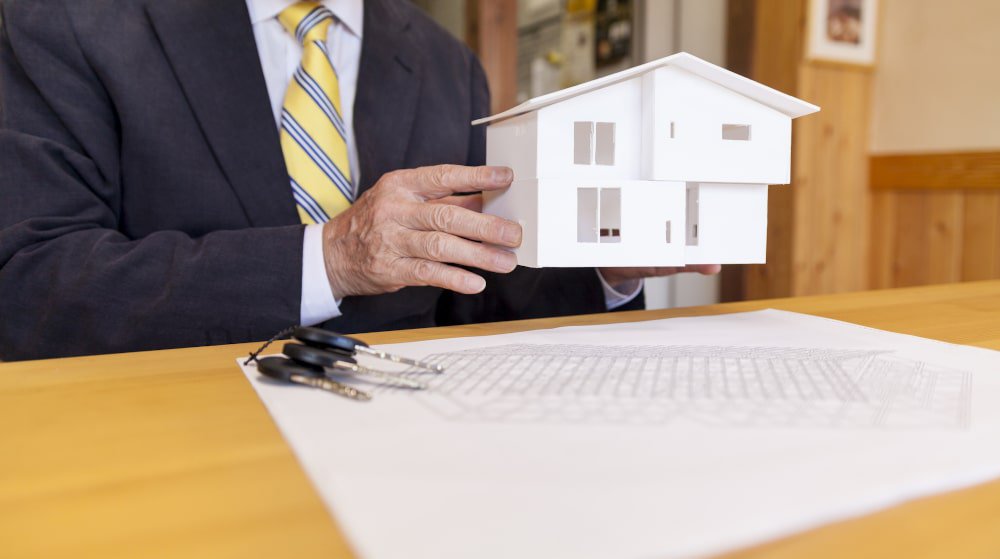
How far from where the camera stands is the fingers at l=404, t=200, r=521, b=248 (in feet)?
2.44

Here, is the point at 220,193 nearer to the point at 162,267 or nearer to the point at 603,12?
the point at 162,267

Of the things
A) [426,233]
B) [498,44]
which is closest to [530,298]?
[426,233]

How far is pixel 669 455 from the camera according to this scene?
0.40m

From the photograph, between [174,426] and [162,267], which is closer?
[174,426]

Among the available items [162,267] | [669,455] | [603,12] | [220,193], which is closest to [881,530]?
[669,455]

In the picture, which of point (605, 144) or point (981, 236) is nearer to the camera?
point (605, 144)

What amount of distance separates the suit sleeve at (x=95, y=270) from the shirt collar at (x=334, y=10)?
0.30 meters

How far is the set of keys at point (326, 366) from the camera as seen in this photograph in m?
0.53

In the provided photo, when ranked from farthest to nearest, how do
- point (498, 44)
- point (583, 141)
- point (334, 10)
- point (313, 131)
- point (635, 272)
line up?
1. point (498, 44)
2. point (334, 10)
3. point (313, 131)
4. point (635, 272)
5. point (583, 141)

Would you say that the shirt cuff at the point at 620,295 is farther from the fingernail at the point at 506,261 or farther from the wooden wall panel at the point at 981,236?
the wooden wall panel at the point at 981,236

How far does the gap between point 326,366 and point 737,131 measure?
0.55m

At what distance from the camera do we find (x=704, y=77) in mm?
752

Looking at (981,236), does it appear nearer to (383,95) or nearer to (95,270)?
(383,95)

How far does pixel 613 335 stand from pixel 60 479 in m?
0.51
